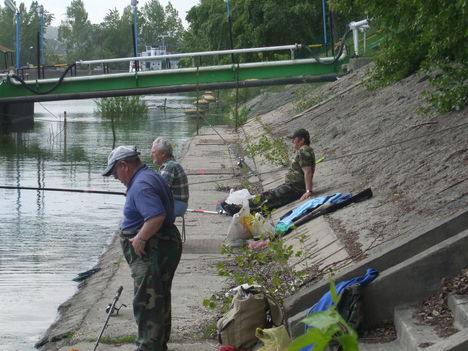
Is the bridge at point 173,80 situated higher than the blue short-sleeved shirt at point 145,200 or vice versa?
the bridge at point 173,80

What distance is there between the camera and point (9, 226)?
53.2 ft

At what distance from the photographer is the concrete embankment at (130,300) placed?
305 inches

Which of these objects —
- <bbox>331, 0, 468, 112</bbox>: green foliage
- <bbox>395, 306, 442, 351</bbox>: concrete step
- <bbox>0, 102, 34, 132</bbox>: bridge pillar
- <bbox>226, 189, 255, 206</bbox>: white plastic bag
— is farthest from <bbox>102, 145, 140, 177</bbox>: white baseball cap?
→ <bbox>0, 102, 34, 132</bbox>: bridge pillar

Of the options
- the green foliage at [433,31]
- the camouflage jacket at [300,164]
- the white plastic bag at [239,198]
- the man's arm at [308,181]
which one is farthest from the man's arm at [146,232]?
the white plastic bag at [239,198]

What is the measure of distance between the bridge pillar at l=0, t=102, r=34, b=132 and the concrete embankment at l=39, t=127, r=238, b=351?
33.5 m

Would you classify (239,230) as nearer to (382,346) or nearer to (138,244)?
(138,244)

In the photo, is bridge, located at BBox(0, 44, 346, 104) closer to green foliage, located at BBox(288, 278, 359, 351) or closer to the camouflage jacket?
the camouflage jacket

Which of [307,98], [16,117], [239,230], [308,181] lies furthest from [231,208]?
[16,117]

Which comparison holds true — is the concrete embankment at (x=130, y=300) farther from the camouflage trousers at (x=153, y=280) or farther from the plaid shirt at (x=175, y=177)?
the plaid shirt at (x=175, y=177)

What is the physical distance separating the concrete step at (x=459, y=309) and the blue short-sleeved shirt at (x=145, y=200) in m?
2.17

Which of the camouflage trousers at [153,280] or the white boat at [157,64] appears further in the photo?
the white boat at [157,64]

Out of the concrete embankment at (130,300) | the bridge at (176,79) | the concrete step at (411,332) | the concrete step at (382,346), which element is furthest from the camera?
the bridge at (176,79)

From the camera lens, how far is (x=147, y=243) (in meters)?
6.72

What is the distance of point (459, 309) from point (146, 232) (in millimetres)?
2289
